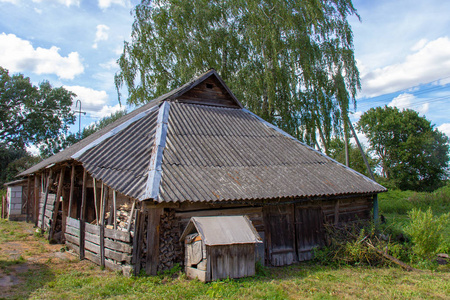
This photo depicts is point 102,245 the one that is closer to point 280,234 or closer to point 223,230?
point 223,230

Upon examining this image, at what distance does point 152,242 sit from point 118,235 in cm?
90

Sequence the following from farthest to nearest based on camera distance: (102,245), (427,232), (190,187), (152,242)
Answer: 1. (427,232)
2. (102,245)
3. (190,187)
4. (152,242)

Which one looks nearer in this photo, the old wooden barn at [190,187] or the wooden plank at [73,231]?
the old wooden barn at [190,187]

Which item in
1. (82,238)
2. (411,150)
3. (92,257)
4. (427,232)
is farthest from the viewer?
(411,150)

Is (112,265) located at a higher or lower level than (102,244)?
lower

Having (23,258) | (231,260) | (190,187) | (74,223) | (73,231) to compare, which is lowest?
(23,258)

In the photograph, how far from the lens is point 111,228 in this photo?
28.3ft

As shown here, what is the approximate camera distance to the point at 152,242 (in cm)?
Result: 765

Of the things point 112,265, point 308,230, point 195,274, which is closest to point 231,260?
point 195,274

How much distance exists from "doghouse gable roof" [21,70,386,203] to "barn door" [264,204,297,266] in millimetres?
770

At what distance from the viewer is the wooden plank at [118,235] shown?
7655 millimetres

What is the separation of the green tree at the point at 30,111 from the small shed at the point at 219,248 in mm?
33127

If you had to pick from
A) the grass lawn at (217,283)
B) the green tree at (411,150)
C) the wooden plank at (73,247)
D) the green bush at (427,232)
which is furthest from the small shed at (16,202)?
the green tree at (411,150)

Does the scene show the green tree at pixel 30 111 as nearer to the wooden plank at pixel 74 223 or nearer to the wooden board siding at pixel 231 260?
the wooden plank at pixel 74 223
